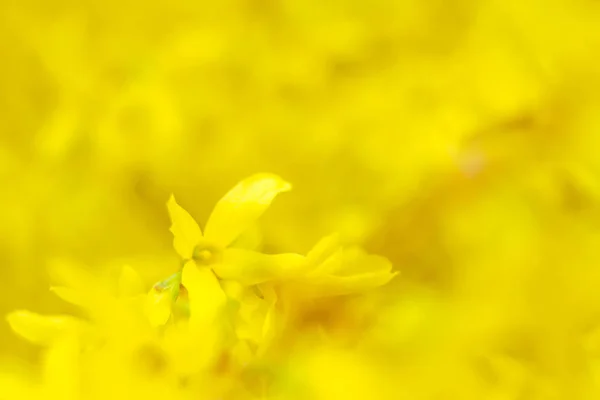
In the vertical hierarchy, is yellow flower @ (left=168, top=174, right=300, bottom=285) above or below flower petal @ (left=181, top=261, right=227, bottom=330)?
above

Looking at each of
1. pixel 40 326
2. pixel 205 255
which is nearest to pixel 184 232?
pixel 205 255

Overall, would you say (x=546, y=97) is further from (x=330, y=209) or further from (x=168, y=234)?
(x=168, y=234)

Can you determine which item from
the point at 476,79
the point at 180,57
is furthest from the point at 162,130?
the point at 476,79

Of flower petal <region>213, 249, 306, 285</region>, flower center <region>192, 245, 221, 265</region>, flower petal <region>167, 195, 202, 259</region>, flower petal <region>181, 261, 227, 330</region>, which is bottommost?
flower petal <region>181, 261, 227, 330</region>

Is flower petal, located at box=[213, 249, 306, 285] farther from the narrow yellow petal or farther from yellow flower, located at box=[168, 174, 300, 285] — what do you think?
the narrow yellow petal

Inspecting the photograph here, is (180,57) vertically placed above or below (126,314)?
above

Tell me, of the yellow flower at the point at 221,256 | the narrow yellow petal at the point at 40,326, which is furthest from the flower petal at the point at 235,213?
the narrow yellow petal at the point at 40,326

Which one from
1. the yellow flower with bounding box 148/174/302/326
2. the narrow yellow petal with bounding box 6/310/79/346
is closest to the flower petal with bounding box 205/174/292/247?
the yellow flower with bounding box 148/174/302/326
